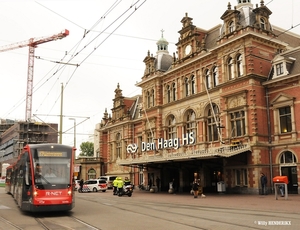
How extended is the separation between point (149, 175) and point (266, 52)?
2112 cm

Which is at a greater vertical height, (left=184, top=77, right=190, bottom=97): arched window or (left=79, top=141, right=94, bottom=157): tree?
(left=184, top=77, right=190, bottom=97): arched window

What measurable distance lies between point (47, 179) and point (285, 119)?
865 inches

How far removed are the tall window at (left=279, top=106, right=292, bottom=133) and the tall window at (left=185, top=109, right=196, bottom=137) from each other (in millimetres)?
9862

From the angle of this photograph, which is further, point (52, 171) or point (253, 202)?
point (253, 202)

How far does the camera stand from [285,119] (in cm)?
3059

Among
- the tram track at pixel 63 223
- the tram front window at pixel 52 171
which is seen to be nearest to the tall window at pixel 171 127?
the tram front window at pixel 52 171

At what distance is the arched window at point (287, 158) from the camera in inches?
1153

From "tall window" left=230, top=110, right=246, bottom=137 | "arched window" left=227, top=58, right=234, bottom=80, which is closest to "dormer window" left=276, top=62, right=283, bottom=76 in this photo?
"arched window" left=227, top=58, right=234, bottom=80

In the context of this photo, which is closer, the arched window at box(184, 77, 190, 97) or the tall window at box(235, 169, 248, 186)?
the tall window at box(235, 169, 248, 186)

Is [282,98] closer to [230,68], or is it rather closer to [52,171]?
[230,68]

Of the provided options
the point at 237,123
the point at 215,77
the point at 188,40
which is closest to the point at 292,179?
the point at 237,123

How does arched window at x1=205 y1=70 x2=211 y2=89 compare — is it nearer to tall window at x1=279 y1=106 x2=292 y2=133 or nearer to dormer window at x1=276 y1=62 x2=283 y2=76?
dormer window at x1=276 y1=62 x2=283 y2=76

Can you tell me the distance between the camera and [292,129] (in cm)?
2955

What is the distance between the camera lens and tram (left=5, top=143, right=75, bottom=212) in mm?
15242
